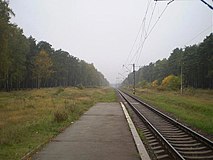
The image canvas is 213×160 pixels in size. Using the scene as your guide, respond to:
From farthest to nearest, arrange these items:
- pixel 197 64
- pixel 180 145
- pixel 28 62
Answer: pixel 197 64 → pixel 28 62 → pixel 180 145

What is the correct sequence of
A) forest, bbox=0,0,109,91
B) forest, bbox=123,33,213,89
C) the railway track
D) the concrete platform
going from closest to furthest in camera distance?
the concrete platform → the railway track → forest, bbox=0,0,109,91 → forest, bbox=123,33,213,89

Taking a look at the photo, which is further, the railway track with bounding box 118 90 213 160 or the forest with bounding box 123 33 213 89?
the forest with bounding box 123 33 213 89

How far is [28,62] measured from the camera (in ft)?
270

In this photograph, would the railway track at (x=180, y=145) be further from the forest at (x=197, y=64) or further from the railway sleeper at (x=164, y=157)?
the forest at (x=197, y=64)

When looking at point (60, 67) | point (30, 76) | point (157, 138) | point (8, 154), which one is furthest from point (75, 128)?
point (60, 67)

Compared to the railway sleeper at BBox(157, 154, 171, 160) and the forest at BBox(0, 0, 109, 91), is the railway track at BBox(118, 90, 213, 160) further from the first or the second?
the forest at BBox(0, 0, 109, 91)


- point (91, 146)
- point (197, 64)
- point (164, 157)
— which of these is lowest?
point (164, 157)

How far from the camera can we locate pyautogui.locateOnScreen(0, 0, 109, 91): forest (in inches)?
1535

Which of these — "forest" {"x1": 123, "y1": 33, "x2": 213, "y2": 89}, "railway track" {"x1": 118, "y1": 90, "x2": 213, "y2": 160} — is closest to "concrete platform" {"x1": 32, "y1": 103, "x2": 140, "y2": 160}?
"railway track" {"x1": 118, "y1": 90, "x2": 213, "y2": 160}

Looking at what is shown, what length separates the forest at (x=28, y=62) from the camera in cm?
3900

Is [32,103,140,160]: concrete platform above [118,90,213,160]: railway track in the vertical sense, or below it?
above

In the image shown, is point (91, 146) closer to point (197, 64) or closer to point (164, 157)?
point (164, 157)

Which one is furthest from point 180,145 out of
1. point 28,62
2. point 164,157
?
point 28,62

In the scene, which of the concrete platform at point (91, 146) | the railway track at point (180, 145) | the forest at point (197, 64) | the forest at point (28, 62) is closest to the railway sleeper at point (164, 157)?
the railway track at point (180, 145)
